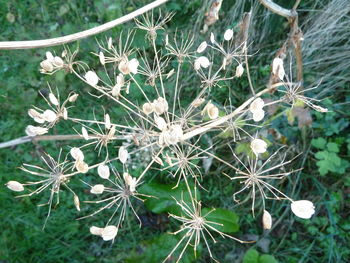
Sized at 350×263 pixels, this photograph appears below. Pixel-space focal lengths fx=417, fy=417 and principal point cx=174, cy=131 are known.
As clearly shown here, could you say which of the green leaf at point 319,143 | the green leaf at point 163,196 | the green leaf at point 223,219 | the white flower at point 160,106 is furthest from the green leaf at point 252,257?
the white flower at point 160,106

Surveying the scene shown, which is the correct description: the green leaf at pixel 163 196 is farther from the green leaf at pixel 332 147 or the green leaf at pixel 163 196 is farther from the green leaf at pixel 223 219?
the green leaf at pixel 332 147

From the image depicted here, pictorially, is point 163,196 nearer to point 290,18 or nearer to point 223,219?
point 223,219

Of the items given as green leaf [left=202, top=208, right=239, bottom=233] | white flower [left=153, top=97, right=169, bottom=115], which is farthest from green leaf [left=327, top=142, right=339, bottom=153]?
white flower [left=153, top=97, right=169, bottom=115]

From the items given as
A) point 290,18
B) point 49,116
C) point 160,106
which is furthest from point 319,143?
point 49,116

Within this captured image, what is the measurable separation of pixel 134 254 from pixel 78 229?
354 millimetres

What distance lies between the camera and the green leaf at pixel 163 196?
1.66m

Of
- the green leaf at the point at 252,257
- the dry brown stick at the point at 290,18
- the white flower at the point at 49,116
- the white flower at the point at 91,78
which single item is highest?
the dry brown stick at the point at 290,18

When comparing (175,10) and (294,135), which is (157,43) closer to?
(175,10)

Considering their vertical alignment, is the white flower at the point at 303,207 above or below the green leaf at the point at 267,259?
above

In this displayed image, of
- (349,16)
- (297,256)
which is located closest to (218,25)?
(349,16)

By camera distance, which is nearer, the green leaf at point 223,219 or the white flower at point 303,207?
the white flower at point 303,207

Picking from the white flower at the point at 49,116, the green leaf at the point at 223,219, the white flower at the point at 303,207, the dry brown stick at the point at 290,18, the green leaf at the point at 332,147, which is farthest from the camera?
the green leaf at the point at 332,147

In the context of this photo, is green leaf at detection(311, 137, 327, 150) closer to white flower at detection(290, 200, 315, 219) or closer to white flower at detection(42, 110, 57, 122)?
white flower at detection(290, 200, 315, 219)

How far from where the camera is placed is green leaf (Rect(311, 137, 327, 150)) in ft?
6.00
